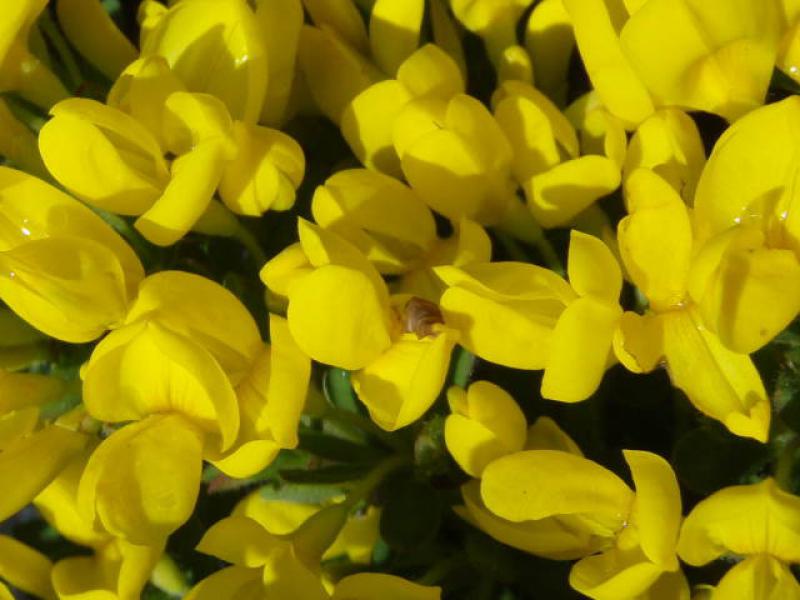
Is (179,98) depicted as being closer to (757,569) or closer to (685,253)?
(685,253)

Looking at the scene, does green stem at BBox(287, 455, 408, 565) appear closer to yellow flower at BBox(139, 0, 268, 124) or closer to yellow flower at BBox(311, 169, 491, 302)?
yellow flower at BBox(311, 169, 491, 302)

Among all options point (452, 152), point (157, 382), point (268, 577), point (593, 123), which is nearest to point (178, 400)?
point (157, 382)

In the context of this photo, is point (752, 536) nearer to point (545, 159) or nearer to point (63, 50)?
point (545, 159)

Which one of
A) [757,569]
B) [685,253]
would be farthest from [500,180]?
[757,569]

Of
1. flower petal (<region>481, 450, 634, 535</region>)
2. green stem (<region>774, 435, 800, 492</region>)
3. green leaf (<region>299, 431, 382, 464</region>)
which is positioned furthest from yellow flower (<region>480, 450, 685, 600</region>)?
green leaf (<region>299, 431, 382, 464</region>)

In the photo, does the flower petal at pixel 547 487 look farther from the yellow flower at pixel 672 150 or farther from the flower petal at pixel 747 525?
the yellow flower at pixel 672 150

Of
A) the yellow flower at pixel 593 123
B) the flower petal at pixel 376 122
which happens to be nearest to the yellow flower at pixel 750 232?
the yellow flower at pixel 593 123
